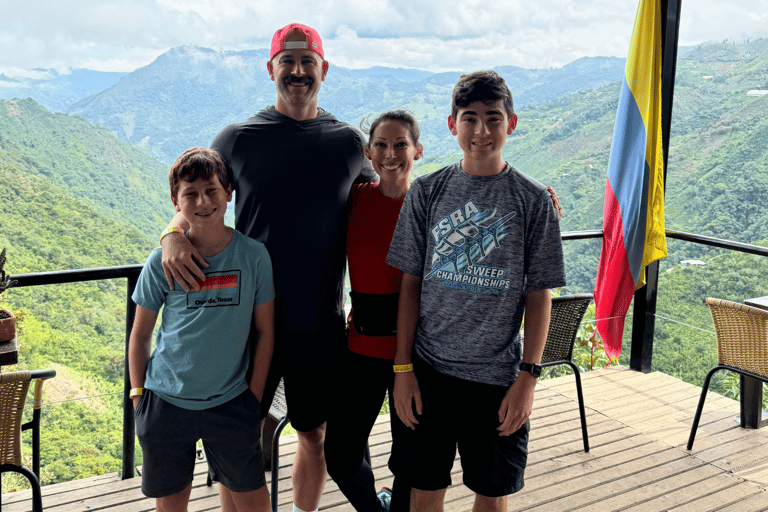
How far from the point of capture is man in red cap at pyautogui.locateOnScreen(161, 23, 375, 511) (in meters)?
1.76

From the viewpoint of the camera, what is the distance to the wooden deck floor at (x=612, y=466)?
2.40 meters

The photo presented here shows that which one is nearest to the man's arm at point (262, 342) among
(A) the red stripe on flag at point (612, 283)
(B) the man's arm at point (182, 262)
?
(B) the man's arm at point (182, 262)

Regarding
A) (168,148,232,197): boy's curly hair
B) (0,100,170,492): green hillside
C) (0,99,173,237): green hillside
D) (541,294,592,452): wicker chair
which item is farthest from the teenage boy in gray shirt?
(0,99,173,237): green hillside

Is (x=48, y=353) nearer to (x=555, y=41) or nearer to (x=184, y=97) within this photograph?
(x=184, y=97)

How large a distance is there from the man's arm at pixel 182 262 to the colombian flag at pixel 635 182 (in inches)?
105

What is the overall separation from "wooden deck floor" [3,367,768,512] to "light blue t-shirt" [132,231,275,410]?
36.1 inches

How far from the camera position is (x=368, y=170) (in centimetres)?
192

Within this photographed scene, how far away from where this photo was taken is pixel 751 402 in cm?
309

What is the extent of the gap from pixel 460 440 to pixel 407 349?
0.28 metres

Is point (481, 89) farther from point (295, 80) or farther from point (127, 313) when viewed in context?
point (127, 313)

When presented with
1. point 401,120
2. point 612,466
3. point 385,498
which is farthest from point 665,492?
point 401,120

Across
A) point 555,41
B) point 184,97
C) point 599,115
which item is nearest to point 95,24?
point 184,97

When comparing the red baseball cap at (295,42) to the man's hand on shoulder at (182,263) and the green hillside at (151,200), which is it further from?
the green hillside at (151,200)

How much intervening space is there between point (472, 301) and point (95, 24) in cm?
4656
